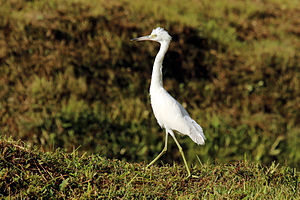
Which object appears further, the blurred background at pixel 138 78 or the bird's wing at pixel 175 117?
the blurred background at pixel 138 78

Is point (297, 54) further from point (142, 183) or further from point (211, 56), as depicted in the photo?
point (142, 183)

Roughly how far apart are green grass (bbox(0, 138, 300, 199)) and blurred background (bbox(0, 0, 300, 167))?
1.86 m

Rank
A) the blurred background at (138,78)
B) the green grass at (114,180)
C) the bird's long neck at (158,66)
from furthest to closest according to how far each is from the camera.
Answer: the blurred background at (138,78) → the bird's long neck at (158,66) → the green grass at (114,180)

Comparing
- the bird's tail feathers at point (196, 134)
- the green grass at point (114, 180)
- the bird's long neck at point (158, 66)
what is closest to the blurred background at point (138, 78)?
the green grass at point (114, 180)

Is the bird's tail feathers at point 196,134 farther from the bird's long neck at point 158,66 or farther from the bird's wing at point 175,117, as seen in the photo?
the bird's long neck at point 158,66

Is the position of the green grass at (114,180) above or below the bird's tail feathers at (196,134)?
below

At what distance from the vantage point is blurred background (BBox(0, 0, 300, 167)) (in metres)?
5.39

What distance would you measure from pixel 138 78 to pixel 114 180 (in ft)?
12.0

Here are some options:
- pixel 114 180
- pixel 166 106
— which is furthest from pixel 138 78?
pixel 114 180

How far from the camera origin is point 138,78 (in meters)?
6.33

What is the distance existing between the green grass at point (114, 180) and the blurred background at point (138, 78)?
1858mm

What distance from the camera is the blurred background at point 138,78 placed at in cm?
539

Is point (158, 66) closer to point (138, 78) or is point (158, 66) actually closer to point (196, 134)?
point (196, 134)

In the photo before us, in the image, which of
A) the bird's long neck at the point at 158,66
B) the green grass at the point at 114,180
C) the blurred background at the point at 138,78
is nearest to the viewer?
the green grass at the point at 114,180
